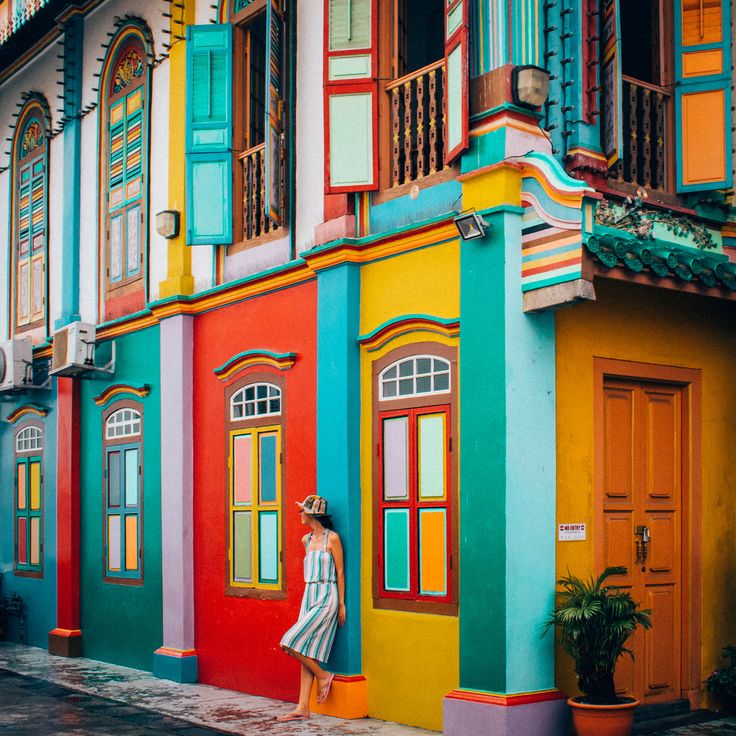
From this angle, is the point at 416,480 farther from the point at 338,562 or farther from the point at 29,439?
the point at 29,439

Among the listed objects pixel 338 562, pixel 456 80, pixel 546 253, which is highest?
pixel 456 80

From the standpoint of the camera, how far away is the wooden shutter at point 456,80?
818 centimetres

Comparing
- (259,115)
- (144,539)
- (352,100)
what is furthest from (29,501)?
(352,100)

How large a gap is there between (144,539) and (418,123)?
220 inches

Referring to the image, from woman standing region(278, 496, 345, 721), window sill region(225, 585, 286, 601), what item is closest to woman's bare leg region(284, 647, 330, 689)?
woman standing region(278, 496, 345, 721)

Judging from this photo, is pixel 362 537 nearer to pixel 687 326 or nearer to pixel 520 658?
pixel 520 658

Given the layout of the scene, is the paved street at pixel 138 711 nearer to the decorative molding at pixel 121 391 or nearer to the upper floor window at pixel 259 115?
the decorative molding at pixel 121 391

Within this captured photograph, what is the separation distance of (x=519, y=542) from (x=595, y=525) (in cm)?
84

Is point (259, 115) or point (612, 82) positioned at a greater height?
point (259, 115)

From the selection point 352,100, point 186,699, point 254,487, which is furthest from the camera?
point 254,487

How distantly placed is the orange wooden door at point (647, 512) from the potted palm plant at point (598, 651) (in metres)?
0.81

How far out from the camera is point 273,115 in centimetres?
1013

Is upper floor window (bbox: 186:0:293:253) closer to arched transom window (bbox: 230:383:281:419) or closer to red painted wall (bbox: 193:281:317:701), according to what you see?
red painted wall (bbox: 193:281:317:701)

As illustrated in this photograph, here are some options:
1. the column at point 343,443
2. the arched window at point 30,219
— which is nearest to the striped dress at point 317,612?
the column at point 343,443
